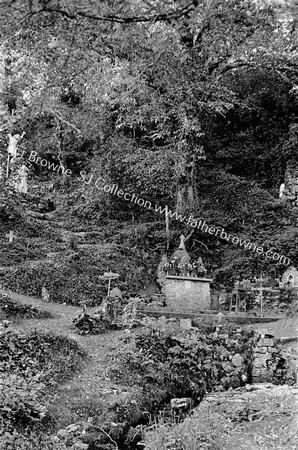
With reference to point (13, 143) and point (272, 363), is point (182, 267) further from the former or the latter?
point (13, 143)

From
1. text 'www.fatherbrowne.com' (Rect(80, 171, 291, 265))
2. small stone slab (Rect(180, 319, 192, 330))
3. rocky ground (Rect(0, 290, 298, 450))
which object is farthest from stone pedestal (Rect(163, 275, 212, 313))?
rocky ground (Rect(0, 290, 298, 450))

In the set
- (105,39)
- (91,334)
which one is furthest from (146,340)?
(105,39)

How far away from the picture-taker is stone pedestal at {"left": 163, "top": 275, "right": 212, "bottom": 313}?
11352 millimetres

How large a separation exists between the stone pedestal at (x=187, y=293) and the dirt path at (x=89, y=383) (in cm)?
294

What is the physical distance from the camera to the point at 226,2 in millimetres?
2748

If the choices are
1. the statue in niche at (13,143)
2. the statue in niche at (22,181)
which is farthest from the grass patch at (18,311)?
the statue in niche at (13,143)

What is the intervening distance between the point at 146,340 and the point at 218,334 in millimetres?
1711

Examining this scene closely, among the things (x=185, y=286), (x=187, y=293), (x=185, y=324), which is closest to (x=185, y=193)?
(x=185, y=286)

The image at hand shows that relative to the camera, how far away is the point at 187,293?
1145 centimetres

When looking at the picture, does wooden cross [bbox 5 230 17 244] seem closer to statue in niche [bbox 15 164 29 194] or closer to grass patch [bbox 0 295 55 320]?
statue in niche [bbox 15 164 29 194]

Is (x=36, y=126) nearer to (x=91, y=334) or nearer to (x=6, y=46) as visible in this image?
(x=91, y=334)

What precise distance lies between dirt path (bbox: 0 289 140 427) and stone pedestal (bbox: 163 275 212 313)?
2.94m

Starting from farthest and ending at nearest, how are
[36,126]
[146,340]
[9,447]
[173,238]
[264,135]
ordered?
1. [36,126]
2. [264,135]
3. [173,238]
4. [146,340]
5. [9,447]

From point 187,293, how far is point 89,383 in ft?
18.4
